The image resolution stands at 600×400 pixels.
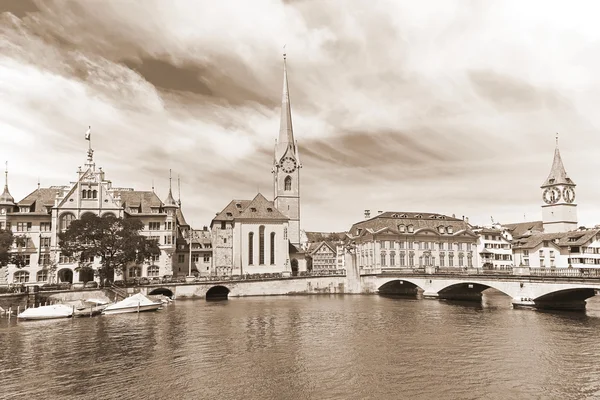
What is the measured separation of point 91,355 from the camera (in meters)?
31.0

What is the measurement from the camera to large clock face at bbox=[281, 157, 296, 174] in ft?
371

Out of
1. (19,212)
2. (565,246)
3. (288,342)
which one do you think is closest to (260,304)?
(288,342)

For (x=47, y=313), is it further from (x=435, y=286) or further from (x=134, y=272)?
(x=435, y=286)

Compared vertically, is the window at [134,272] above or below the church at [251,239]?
below

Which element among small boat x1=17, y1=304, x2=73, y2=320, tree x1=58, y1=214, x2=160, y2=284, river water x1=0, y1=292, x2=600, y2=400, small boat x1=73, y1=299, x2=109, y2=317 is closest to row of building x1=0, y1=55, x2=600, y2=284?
tree x1=58, y1=214, x2=160, y2=284

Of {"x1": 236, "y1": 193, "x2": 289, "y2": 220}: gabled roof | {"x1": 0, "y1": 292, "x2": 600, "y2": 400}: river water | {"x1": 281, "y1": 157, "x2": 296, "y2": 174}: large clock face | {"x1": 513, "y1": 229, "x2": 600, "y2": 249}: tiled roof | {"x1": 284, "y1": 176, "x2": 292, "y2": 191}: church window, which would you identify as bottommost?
{"x1": 0, "y1": 292, "x2": 600, "y2": 400}: river water

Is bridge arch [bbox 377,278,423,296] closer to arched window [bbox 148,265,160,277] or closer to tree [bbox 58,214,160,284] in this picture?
arched window [bbox 148,265,160,277]

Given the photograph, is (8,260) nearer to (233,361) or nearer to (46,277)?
(46,277)

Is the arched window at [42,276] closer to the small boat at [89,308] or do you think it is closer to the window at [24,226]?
the window at [24,226]

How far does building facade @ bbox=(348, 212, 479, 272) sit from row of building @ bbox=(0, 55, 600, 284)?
201mm

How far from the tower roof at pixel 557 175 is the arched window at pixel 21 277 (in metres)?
112

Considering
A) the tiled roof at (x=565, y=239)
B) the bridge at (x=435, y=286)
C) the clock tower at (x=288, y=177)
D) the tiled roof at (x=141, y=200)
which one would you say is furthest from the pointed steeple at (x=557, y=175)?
the tiled roof at (x=141, y=200)

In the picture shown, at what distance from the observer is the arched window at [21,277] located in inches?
2901

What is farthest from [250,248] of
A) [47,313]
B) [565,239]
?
[565,239]
